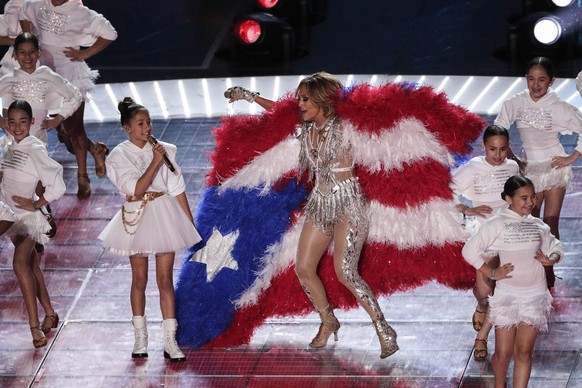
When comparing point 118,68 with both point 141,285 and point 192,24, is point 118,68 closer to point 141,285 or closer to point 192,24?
point 192,24

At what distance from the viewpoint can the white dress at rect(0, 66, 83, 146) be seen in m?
8.48

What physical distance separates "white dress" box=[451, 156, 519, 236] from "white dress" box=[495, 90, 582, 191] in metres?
0.54

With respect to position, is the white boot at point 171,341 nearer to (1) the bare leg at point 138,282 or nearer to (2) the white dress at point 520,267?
(1) the bare leg at point 138,282

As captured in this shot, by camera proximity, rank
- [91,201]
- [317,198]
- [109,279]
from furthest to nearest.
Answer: [91,201]
[109,279]
[317,198]

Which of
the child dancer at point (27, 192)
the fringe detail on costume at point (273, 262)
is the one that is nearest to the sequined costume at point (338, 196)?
the fringe detail on costume at point (273, 262)

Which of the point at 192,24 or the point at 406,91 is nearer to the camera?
the point at 406,91

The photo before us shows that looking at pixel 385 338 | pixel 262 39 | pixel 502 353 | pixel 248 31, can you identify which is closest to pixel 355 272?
pixel 385 338

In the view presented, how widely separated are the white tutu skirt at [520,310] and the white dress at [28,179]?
2.34 meters

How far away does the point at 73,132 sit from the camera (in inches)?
363

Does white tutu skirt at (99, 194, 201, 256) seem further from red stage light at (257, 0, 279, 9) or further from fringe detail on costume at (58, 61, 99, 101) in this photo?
red stage light at (257, 0, 279, 9)

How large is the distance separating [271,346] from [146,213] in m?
0.95

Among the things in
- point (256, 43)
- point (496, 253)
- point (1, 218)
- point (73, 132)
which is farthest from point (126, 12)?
point (496, 253)

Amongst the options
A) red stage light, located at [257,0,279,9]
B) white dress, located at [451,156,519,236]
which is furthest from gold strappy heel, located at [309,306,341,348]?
red stage light, located at [257,0,279,9]

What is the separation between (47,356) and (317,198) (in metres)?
1.61
